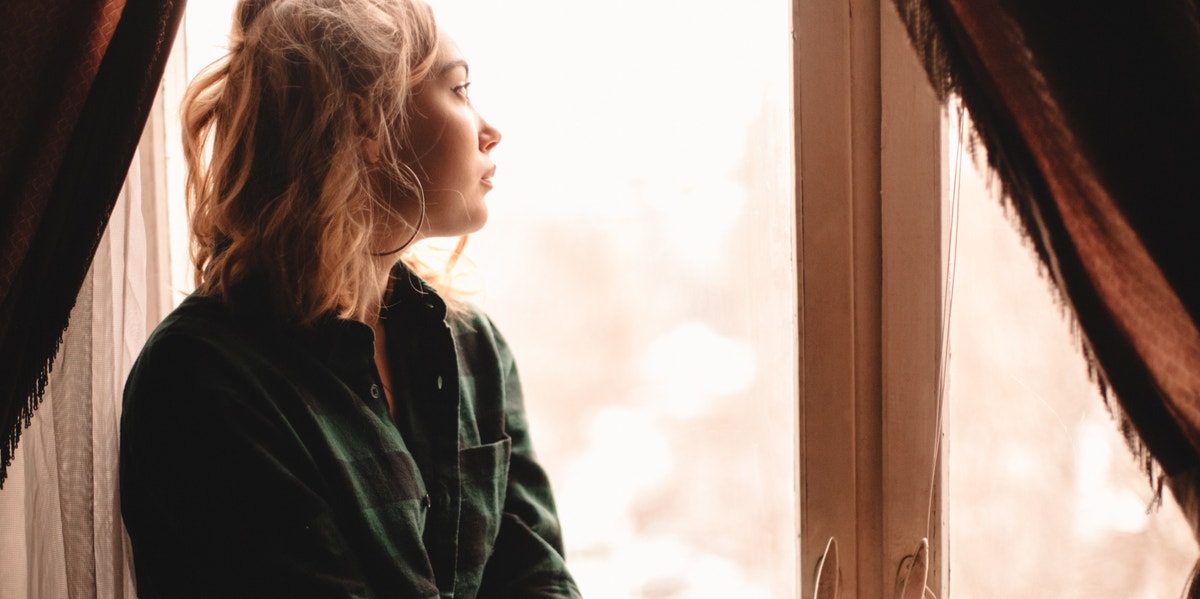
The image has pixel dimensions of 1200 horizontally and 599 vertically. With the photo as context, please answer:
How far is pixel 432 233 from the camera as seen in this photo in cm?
101

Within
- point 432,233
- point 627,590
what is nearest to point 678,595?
point 627,590

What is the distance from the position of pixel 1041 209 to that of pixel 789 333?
1.46 feet

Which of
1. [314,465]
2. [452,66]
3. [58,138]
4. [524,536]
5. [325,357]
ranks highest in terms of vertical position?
[452,66]

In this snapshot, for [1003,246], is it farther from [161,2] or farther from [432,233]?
[161,2]

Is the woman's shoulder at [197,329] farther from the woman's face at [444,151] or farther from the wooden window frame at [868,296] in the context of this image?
the wooden window frame at [868,296]

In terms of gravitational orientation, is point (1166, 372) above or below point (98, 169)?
below

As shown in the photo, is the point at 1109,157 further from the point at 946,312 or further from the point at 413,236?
the point at 413,236

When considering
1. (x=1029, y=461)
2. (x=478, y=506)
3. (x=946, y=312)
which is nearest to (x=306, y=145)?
(x=478, y=506)

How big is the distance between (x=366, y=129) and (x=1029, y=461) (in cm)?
91

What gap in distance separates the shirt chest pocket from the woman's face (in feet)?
0.92

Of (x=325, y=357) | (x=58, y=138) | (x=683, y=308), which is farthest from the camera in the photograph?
(x=683, y=308)

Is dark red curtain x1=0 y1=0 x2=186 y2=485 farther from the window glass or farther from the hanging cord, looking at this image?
the hanging cord

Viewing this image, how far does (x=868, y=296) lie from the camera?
1.11 metres

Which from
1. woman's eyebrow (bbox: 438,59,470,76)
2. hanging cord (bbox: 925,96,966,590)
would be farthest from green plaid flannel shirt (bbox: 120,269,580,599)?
hanging cord (bbox: 925,96,966,590)
